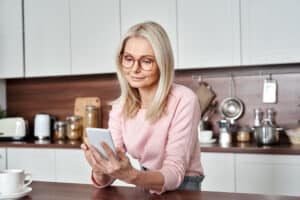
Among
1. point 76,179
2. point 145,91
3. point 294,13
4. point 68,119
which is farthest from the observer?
point 68,119

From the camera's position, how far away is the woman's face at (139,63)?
1.18 m

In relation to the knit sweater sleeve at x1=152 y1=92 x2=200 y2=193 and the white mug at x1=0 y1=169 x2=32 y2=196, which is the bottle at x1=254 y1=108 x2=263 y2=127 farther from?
the white mug at x1=0 y1=169 x2=32 y2=196

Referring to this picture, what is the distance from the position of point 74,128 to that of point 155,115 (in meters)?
1.88

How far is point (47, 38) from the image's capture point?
9.71 feet

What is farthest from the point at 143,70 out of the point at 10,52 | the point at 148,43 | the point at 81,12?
the point at 10,52

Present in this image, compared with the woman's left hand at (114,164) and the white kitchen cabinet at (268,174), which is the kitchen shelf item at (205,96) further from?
the woman's left hand at (114,164)

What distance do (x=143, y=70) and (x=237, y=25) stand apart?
1.45m

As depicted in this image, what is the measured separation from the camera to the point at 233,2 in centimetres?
246

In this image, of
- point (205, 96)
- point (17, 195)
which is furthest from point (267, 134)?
point (17, 195)

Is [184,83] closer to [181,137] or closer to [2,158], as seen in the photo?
[2,158]

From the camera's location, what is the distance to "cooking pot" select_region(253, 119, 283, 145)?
238 cm

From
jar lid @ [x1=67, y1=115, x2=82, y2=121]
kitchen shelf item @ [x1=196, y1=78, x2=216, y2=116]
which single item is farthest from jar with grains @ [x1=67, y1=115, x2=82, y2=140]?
kitchen shelf item @ [x1=196, y1=78, x2=216, y2=116]

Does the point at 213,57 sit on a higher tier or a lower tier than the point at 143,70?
higher

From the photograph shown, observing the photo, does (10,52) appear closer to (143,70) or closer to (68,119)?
(68,119)
